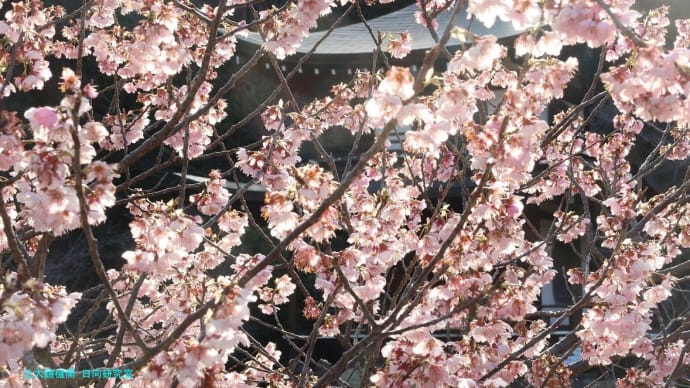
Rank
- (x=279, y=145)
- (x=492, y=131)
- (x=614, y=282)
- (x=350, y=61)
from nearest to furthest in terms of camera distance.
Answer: (x=492, y=131), (x=614, y=282), (x=279, y=145), (x=350, y=61)

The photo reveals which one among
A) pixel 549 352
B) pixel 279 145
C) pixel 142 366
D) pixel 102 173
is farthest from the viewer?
pixel 549 352

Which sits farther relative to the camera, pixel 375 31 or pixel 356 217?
pixel 375 31

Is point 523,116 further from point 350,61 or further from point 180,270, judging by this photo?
point 350,61

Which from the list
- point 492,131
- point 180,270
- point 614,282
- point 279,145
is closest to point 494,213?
point 492,131

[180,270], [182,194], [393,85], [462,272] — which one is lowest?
[180,270]

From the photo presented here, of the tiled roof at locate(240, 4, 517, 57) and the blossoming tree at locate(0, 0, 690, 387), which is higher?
the blossoming tree at locate(0, 0, 690, 387)

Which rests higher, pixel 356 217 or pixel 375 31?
pixel 356 217

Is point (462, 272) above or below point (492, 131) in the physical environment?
below

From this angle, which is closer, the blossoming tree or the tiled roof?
the blossoming tree

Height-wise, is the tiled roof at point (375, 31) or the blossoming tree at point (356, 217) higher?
the blossoming tree at point (356, 217)

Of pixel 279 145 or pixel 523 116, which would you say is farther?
pixel 279 145

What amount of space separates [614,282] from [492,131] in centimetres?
136

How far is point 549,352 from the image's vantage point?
4660mm

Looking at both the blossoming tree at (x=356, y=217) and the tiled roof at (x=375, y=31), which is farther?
the tiled roof at (x=375, y=31)
